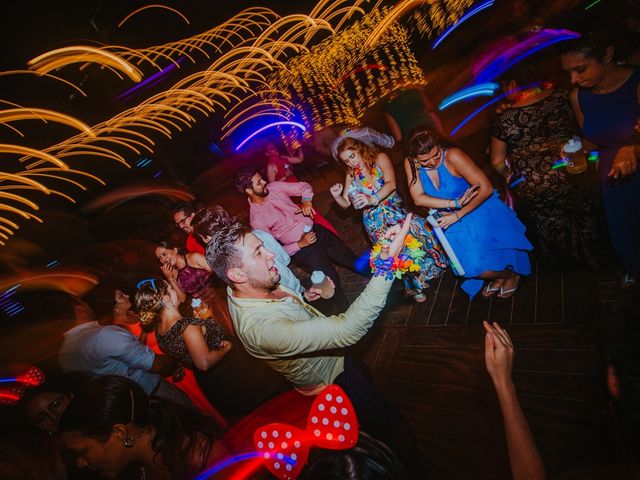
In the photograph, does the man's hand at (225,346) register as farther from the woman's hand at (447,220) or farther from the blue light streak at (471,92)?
the blue light streak at (471,92)

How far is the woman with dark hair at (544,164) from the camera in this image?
Result: 2.32 metres

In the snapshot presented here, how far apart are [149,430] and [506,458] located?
211cm

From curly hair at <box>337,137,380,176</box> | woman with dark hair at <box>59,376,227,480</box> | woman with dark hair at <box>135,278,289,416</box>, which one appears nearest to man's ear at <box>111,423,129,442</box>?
woman with dark hair at <box>59,376,227,480</box>

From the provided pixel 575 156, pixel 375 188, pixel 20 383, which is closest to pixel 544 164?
pixel 575 156

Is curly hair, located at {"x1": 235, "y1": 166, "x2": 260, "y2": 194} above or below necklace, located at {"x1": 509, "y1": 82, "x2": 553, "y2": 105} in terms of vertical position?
above

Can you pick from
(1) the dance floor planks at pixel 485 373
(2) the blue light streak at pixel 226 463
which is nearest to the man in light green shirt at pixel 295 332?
(2) the blue light streak at pixel 226 463

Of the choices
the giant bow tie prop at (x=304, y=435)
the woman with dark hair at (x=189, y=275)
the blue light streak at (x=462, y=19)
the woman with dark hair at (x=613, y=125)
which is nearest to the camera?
the giant bow tie prop at (x=304, y=435)

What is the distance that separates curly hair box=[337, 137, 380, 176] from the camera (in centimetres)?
300

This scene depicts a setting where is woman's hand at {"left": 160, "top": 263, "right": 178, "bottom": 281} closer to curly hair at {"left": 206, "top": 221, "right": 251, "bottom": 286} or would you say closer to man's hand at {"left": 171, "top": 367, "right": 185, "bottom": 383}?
man's hand at {"left": 171, "top": 367, "right": 185, "bottom": 383}

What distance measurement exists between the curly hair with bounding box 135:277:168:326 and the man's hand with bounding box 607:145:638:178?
3.34 meters

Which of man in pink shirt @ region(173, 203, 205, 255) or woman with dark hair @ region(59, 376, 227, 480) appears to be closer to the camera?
woman with dark hair @ region(59, 376, 227, 480)

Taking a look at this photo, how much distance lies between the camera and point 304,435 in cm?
147

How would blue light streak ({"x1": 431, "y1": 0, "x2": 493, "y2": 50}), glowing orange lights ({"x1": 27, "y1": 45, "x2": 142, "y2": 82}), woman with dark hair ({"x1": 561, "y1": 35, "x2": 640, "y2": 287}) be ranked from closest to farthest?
woman with dark hair ({"x1": 561, "y1": 35, "x2": 640, "y2": 287}) → glowing orange lights ({"x1": 27, "y1": 45, "x2": 142, "y2": 82}) → blue light streak ({"x1": 431, "y1": 0, "x2": 493, "y2": 50})

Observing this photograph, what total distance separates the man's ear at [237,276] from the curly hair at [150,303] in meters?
0.94
